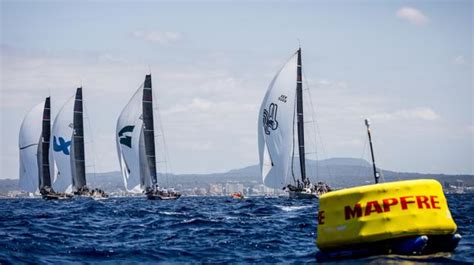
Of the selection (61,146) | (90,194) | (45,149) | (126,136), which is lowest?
(90,194)

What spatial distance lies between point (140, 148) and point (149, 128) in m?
2.52

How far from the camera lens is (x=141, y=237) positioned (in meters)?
25.0

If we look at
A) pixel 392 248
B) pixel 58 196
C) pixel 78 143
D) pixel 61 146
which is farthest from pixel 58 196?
pixel 392 248

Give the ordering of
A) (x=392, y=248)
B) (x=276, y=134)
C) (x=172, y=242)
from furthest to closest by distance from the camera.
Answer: (x=276, y=134), (x=172, y=242), (x=392, y=248)

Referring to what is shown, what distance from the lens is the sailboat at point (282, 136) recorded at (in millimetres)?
67250

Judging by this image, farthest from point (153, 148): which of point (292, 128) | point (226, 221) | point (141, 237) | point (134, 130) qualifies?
point (141, 237)

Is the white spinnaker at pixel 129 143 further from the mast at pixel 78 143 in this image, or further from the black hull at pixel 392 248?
the black hull at pixel 392 248

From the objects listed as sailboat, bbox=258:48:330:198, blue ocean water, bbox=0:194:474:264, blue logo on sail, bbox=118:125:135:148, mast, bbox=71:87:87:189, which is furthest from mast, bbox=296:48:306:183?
blue ocean water, bbox=0:194:474:264

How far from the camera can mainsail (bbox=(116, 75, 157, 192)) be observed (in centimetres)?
8550

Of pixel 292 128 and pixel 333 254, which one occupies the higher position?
pixel 292 128

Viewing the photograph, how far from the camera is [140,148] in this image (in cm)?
Result: 8625

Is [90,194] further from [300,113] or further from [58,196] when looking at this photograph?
[300,113]

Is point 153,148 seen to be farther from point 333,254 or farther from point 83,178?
point 333,254

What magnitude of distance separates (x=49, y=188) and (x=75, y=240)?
67.6 metres
